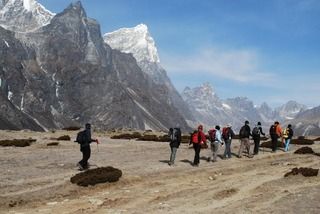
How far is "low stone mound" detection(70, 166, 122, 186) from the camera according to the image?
24.9 metres

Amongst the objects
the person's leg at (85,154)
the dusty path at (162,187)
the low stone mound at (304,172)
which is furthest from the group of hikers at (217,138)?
the low stone mound at (304,172)

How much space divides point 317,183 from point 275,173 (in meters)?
3.87

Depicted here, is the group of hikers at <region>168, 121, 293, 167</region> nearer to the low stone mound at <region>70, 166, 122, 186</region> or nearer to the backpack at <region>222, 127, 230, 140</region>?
the backpack at <region>222, 127, 230, 140</region>

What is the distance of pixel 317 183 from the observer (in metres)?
24.2

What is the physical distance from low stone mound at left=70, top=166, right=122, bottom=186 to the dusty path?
1.06 ft

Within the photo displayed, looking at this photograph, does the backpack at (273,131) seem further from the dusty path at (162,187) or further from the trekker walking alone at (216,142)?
the trekker walking alone at (216,142)

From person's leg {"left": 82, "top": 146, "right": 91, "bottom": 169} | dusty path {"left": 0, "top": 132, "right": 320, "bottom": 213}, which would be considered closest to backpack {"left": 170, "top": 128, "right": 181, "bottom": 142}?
dusty path {"left": 0, "top": 132, "right": 320, "bottom": 213}

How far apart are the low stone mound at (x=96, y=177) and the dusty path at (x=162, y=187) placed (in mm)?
324

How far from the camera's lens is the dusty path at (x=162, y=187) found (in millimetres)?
20203

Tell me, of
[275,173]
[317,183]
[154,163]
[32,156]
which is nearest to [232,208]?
[317,183]

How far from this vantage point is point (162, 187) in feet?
80.4

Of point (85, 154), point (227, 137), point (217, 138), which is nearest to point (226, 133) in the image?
point (227, 137)

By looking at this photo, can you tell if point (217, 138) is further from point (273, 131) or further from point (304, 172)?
point (304, 172)

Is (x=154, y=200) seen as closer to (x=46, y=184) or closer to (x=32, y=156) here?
(x=46, y=184)
